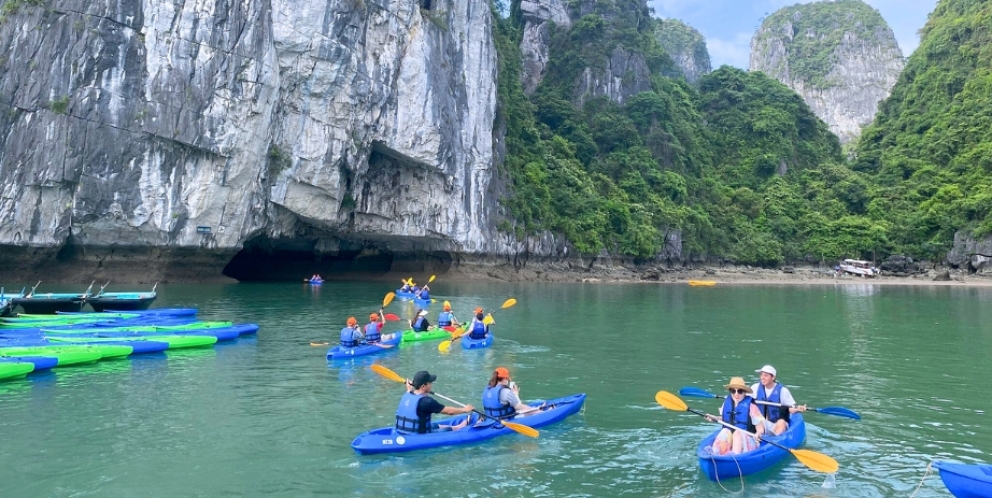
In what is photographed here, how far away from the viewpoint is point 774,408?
9.21 metres

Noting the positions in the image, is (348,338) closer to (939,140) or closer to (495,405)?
(495,405)

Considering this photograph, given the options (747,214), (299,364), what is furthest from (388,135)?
(747,214)

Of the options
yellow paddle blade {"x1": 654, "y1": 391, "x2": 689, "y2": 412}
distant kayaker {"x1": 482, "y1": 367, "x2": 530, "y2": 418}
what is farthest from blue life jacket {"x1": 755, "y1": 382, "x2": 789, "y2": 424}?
distant kayaker {"x1": 482, "y1": 367, "x2": 530, "y2": 418}

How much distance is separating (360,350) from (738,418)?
9.69m

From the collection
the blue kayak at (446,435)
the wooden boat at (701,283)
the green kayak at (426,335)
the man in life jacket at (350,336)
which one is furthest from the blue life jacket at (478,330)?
the wooden boat at (701,283)

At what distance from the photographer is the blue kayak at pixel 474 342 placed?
17719 mm

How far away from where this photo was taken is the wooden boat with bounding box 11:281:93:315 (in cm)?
2150

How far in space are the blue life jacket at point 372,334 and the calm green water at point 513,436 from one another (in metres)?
0.99

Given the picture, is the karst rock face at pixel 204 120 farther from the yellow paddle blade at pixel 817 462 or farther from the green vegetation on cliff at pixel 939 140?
the green vegetation on cliff at pixel 939 140

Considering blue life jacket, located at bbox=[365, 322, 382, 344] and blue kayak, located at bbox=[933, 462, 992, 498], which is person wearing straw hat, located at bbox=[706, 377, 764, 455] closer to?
blue kayak, located at bbox=[933, 462, 992, 498]

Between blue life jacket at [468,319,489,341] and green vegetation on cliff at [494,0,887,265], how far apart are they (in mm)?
30011

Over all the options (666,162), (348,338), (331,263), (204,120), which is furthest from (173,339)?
(666,162)

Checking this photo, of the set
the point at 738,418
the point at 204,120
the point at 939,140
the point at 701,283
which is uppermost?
the point at 939,140

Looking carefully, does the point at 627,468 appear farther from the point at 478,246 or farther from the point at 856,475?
the point at 478,246
